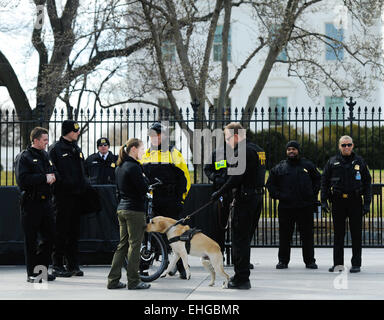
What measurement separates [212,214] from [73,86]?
26.6 feet

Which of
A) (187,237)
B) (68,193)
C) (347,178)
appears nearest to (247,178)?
(187,237)

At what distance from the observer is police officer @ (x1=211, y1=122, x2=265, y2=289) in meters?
7.59

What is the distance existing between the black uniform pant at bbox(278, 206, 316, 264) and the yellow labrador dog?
1.77 m

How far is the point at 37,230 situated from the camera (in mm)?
8250

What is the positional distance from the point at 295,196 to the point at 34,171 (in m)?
3.60

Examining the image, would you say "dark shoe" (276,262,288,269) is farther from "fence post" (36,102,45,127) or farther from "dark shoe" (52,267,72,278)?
"fence post" (36,102,45,127)

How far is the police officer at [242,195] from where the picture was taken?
7.59 meters

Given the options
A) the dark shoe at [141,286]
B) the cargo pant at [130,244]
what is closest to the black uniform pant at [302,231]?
the dark shoe at [141,286]

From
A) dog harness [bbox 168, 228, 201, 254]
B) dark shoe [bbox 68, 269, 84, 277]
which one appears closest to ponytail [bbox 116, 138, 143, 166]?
dog harness [bbox 168, 228, 201, 254]

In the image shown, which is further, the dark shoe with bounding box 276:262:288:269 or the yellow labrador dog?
the dark shoe with bounding box 276:262:288:269

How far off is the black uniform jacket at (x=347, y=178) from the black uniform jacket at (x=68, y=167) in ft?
10.7

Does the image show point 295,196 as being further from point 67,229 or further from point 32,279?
point 32,279
